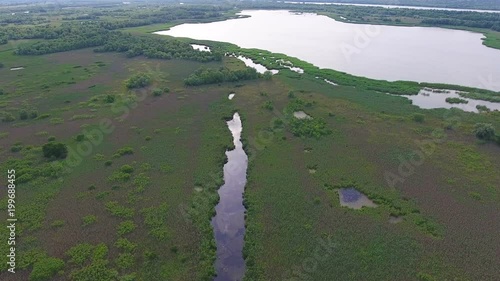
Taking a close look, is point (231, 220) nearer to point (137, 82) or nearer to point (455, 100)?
point (137, 82)

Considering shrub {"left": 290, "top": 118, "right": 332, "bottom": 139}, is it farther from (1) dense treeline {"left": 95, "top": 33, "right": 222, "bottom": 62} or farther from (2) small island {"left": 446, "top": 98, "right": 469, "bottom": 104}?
(1) dense treeline {"left": 95, "top": 33, "right": 222, "bottom": 62}

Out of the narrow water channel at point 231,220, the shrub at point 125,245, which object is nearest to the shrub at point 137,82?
the narrow water channel at point 231,220

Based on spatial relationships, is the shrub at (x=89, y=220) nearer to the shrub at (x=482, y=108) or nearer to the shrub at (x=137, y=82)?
the shrub at (x=137, y=82)

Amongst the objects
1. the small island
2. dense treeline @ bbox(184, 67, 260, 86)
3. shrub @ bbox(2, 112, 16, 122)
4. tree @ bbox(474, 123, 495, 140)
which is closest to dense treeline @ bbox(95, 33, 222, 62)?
dense treeline @ bbox(184, 67, 260, 86)

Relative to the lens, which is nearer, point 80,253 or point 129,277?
point 129,277

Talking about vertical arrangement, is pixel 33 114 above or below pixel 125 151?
above

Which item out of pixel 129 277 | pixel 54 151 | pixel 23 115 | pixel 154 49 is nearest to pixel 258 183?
pixel 129 277

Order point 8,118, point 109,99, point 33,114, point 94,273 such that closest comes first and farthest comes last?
1. point 94,273
2. point 8,118
3. point 33,114
4. point 109,99
